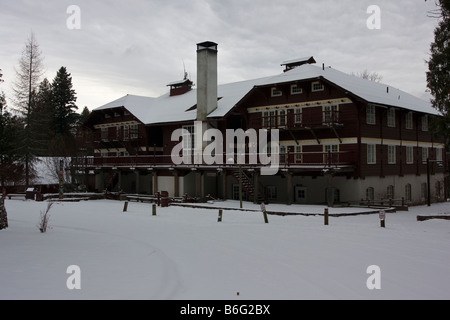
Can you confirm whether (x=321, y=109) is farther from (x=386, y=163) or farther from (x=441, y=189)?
(x=441, y=189)

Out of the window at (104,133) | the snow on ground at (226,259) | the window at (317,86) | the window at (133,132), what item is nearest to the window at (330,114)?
the window at (317,86)

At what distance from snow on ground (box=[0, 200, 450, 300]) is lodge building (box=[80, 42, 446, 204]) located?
892 cm

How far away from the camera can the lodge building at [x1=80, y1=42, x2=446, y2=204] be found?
30.7 metres

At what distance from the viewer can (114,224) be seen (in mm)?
21734

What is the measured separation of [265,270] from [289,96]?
23359 mm

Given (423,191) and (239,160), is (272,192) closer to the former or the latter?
(239,160)

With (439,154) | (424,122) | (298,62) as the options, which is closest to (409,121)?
(424,122)

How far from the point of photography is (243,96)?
36344mm

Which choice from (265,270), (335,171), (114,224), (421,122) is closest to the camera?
(265,270)

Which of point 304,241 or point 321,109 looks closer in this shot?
point 304,241

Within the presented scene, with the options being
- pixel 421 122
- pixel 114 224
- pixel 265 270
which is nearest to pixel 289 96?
pixel 421 122

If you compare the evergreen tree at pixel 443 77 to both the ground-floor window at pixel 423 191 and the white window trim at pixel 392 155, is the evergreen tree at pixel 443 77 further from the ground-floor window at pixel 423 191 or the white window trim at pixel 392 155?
the ground-floor window at pixel 423 191

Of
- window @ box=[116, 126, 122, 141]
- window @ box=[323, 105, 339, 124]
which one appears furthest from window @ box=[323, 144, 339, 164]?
window @ box=[116, 126, 122, 141]

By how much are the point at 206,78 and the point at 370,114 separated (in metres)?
14.2
